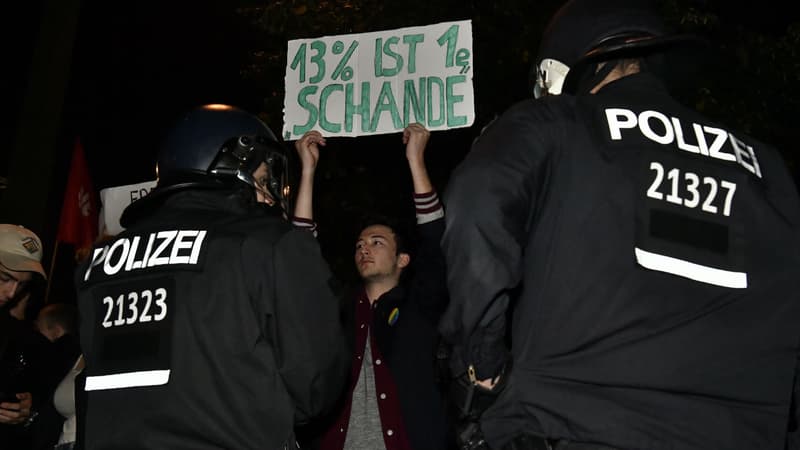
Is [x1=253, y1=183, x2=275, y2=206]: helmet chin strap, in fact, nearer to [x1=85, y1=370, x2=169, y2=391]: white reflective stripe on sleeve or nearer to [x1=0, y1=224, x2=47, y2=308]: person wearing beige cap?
[x1=85, y1=370, x2=169, y2=391]: white reflective stripe on sleeve

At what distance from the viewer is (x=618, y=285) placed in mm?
2900

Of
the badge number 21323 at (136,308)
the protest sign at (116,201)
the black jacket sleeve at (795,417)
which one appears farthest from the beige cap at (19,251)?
the black jacket sleeve at (795,417)

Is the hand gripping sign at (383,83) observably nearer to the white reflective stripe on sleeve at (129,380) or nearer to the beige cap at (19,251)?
the beige cap at (19,251)

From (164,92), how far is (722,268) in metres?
18.3

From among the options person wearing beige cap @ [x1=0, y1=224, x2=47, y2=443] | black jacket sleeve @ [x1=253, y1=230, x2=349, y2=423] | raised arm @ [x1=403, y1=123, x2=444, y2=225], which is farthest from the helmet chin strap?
person wearing beige cap @ [x1=0, y1=224, x2=47, y2=443]

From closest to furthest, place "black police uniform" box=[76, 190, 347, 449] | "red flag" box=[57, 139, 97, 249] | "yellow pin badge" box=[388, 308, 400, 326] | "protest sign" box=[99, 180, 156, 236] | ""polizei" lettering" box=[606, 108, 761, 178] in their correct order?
""polizei" lettering" box=[606, 108, 761, 178]
"black police uniform" box=[76, 190, 347, 449]
"yellow pin badge" box=[388, 308, 400, 326]
"protest sign" box=[99, 180, 156, 236]
"red flag" box=[57, 139, 97, 249]

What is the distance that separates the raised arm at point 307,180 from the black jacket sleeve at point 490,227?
8.17ft

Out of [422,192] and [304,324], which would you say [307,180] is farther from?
[304,324]

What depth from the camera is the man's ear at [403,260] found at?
6.23 metres

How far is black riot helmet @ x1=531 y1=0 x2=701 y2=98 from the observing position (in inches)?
130

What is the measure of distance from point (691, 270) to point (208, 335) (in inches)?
67.9

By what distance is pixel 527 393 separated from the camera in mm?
2908

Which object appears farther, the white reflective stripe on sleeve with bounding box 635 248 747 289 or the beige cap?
the beige cap

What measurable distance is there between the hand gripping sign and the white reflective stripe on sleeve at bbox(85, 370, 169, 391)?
8.39ft
